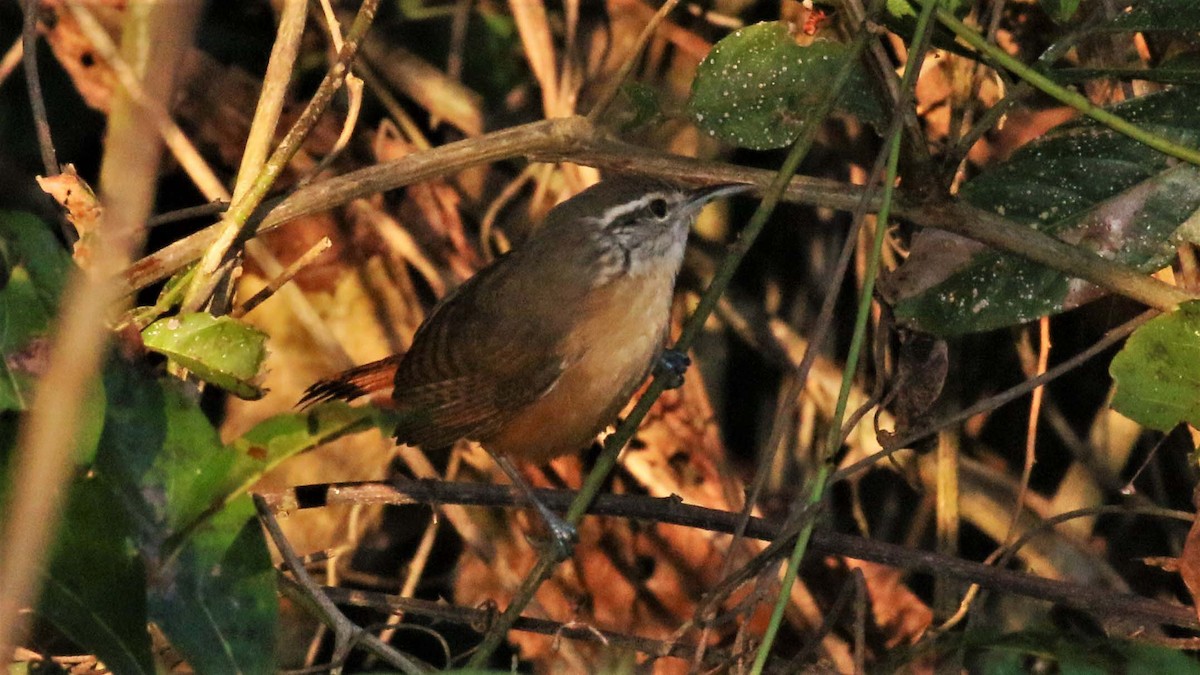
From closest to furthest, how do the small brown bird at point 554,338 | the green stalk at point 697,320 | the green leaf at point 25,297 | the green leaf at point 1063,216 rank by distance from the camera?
1. the green leaf at point 25,297
2. the green stalk at point 697,320
3. the green leaf at point 1063,216
4. the small brown bird at point 554,338

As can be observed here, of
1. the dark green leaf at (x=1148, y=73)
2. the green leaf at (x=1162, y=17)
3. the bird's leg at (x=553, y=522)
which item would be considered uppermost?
the green leaf at (x=1162, y=17)

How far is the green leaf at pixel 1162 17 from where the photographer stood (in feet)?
6.92

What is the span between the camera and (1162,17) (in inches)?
83.4

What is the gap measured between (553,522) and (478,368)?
498mm

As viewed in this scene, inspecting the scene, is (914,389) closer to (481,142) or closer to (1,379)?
(481,142)

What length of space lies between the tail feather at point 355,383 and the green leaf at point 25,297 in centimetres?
129

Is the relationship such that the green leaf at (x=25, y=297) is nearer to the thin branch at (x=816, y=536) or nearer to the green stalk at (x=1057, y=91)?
the thin branch at (x=816, y=536)

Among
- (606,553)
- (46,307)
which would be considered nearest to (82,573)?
(46,307)

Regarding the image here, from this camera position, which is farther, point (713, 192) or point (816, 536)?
point (713, 192)

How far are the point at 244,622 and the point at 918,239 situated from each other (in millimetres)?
1304

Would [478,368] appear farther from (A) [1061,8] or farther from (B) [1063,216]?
(A) [1061,8]

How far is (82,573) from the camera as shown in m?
1.53

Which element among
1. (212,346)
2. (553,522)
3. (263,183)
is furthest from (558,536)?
(263,183)

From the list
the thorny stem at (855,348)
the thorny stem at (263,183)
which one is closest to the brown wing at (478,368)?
the thorny stem at (263,183)
